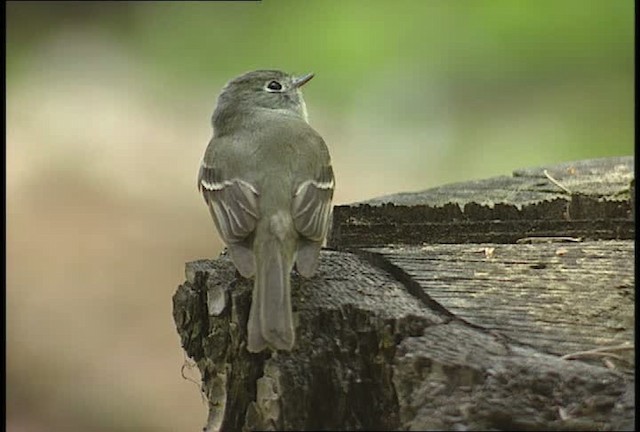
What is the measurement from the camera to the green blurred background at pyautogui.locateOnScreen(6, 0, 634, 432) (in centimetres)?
589

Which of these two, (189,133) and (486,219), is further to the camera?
(189,133)

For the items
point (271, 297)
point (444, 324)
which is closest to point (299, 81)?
point (271, 297)

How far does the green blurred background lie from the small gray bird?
2043 mm

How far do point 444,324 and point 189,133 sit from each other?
5.24 metres

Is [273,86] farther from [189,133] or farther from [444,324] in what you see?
[189,133]

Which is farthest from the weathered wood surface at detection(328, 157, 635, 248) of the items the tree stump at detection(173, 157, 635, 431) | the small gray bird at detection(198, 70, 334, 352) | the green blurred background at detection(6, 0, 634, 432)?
the green blurred background at detection(6, 0, 634, 432)

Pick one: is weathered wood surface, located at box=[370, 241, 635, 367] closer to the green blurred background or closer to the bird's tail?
the bird's tail

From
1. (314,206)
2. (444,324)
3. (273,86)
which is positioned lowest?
(444,324)

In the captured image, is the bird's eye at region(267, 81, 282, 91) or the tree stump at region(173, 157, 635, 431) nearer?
the tree stump at region(173, 157, 635, 431)

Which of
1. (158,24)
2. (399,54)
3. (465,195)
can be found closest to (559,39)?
(399,54)

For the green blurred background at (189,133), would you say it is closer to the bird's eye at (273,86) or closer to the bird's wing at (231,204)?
the bird's eye at (273,86)

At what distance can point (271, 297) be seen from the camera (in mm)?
2422

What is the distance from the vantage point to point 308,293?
2.51m

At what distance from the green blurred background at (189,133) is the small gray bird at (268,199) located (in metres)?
2.04
